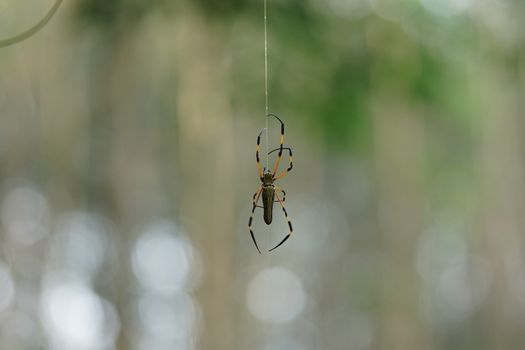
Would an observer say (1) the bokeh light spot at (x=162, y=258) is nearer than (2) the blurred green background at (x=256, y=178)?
No

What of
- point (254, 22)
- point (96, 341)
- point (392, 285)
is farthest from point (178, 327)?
point (254, 22)

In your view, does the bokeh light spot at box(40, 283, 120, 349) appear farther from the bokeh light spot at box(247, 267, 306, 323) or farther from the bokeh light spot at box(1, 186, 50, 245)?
the bokeh light spot at box(247, 267, 306, 323)

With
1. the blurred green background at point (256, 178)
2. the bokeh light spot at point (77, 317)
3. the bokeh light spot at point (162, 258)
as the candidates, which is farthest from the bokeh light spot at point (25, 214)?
the bokeh light spot at point (162, 258)

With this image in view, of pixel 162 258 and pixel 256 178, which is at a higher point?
pixel 256 178

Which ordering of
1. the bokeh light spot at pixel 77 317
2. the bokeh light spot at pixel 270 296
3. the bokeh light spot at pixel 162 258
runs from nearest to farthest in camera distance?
the bokeh light spot at pixel 77 317 → the bokeh light spot at pixel 162 258 → the bokeh light spot at pixel 270 296

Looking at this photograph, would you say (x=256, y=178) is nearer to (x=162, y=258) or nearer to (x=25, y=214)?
(x=162, y=258)

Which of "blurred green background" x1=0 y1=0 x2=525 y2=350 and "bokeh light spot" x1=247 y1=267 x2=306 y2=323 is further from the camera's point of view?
"bokeh light spot" x1=247 y1=267 x2=306 y2=323

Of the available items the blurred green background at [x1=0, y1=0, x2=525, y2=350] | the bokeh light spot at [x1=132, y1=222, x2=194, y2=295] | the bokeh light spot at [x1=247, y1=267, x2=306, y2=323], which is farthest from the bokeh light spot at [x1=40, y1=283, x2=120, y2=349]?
the bokeh light spot at [x1=247, y1=267, x2=306, y2=323]

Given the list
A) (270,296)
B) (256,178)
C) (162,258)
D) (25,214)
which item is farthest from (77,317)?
Result: (270,296)

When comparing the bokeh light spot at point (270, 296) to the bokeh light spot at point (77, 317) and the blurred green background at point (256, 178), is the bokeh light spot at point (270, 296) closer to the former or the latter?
the blurred green background at point (256, 178)
